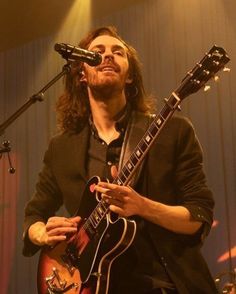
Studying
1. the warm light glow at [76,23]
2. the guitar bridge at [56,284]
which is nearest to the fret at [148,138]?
the guitar bridge at [56,284]

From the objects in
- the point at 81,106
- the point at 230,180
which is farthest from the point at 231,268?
the point at 81,106

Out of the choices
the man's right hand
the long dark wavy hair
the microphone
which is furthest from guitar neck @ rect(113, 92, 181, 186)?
the long dark wavy hair

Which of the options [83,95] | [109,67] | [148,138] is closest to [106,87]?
[109,67]

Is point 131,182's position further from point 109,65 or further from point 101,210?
point 109,65

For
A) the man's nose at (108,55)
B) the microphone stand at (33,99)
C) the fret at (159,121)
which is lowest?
the fret at (159,121)

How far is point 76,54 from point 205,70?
1.76 ft

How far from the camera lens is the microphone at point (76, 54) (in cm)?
201

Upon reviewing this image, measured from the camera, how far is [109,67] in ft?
7.23

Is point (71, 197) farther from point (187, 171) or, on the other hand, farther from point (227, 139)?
point (227, 139)

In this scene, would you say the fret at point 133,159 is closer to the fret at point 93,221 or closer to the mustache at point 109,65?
the fret at point 93,221

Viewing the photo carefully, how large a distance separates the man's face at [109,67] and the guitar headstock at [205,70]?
515 millimetres

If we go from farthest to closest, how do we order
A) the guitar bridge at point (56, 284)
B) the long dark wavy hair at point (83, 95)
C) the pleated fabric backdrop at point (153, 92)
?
the pleated fabric backdrop at point (153, 92) → the long dark wavy hair at point (83, 95) → the guitar bridge at point (56, 284)

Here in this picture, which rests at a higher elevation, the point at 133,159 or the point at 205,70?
the point at 205,70

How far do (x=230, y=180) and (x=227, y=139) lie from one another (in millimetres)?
401
